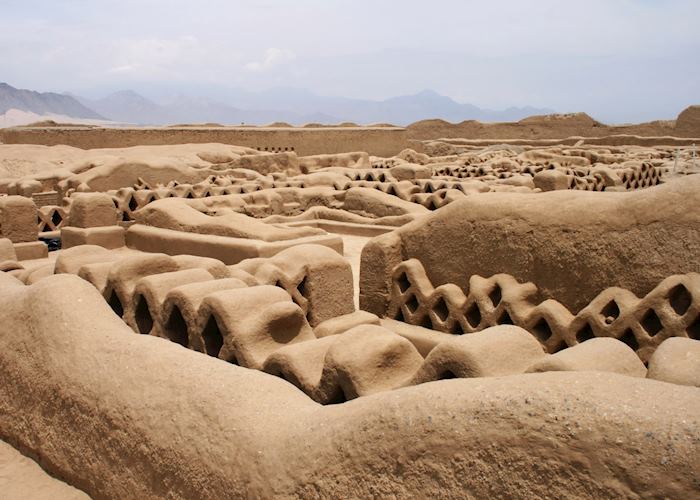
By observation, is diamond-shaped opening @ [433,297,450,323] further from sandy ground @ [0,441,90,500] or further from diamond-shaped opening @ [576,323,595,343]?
sandy ground @ [0,441,90,500]

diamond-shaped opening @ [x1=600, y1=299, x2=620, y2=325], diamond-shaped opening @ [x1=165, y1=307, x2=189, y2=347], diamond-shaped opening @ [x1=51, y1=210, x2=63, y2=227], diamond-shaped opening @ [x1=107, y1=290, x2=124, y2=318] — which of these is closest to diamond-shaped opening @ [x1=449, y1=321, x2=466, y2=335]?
diamond-shaped opening @ [x1=600, y1=299, x2=620, y2=325]

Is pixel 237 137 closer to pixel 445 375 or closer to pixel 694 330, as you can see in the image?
pixel 694 330

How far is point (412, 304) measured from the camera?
555cm

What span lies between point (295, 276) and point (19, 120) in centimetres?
13584

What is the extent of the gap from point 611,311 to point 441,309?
1.32 m

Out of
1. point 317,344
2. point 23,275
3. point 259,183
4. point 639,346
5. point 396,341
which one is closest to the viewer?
point 396,341

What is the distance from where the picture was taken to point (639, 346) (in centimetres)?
414

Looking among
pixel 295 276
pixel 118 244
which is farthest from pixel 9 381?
pixel 118 244

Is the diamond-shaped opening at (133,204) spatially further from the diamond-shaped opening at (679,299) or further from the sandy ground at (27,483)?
the diamond-shaped opening at (679,299)

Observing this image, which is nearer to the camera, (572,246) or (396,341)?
(396,341)

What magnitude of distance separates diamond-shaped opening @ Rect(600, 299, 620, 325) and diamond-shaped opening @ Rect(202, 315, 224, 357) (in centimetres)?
241

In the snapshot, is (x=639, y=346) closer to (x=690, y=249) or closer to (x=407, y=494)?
(x=690, y=249)

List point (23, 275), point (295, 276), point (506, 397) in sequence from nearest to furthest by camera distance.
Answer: point (506, 397)
point (295, 276)
point (23, 275)

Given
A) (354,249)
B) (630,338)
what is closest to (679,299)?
(630,338)
